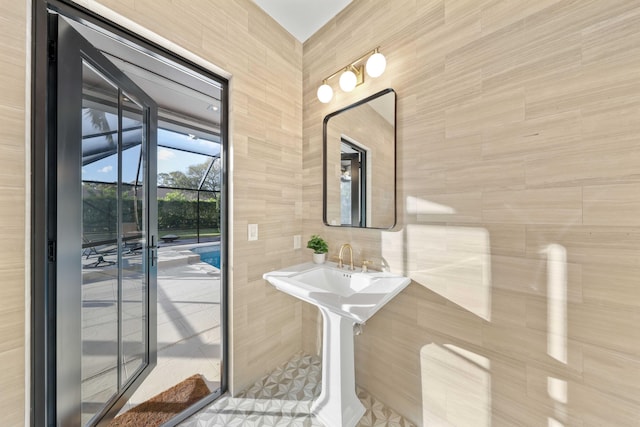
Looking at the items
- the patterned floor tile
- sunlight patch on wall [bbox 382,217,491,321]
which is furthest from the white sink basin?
the patterned floor tile

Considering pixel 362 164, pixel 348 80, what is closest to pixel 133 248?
pixel 362 164

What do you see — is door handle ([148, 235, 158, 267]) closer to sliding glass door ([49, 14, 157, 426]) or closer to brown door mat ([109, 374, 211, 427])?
sliding glass door ([49, 14, 157, 426])

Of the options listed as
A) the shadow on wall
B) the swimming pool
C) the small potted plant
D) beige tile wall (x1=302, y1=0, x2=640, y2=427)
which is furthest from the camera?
the swimming pool

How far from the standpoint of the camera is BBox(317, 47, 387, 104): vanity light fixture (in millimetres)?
1423

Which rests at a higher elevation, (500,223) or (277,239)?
(500,223)

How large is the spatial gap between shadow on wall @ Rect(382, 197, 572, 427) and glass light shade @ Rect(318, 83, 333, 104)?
0.99 m

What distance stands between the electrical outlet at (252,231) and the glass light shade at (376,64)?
1.29m

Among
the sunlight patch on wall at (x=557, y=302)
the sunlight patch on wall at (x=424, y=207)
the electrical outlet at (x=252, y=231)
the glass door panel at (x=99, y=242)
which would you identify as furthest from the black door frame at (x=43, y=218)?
the sunlight patch on wall at (x=557, y=302)

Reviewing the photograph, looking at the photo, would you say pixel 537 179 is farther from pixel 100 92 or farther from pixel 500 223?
pixel 100 92

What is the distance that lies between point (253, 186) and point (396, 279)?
1158 mm

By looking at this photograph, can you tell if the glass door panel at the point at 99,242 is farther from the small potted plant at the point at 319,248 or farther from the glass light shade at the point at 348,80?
the glass light shade at the point at 348,80

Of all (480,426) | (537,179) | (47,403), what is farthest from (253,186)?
(480,426)

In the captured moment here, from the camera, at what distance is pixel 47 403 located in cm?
103

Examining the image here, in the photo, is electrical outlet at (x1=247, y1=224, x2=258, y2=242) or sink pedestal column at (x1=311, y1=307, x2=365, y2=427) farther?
electrical outlet at (x1=247, y1=224, x2=258, y2=242)
